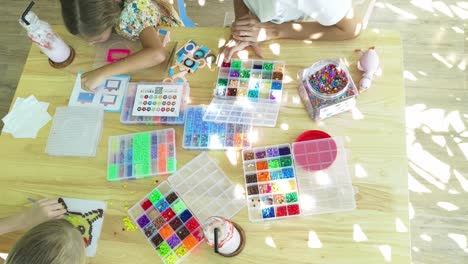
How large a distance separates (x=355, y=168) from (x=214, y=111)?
1.48 feet

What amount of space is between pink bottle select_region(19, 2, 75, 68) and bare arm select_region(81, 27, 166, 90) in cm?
13

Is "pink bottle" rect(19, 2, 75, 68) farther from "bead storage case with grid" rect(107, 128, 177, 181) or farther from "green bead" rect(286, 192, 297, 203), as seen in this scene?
"green bead" rect(286, 192, 297, 203)

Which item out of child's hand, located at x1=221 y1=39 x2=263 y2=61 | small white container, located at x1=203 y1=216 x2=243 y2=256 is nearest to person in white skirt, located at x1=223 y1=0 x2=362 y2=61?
child's hand, located at x1=221 y1=39 x2=263 y2=61

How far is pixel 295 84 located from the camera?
1205mm

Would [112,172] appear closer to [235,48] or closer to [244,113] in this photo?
[244,113]

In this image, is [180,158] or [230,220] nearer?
[230,220]

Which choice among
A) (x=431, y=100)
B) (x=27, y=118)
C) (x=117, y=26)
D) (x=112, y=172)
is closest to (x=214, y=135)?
(x=112, y=172)

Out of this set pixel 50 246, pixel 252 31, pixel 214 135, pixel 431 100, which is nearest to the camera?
pixel 50 246

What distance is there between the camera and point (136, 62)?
1.28 m

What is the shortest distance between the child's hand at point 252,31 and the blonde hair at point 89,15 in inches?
16.4

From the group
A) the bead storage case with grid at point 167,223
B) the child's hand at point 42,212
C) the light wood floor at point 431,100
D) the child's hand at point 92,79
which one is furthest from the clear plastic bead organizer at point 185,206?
the light wood floor at point 431,100

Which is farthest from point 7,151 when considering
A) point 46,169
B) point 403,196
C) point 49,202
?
point 403,196

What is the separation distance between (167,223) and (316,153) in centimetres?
47

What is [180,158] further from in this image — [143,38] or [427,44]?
[427,44]
